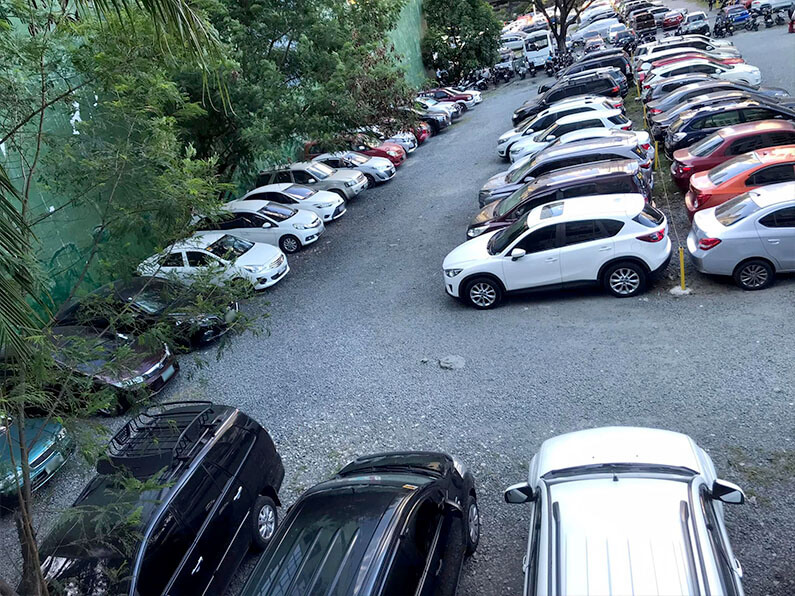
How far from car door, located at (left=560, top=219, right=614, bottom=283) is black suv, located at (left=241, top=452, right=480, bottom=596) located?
5.63m

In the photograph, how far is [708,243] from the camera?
9930 mm

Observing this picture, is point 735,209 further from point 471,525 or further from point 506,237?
point 471,525

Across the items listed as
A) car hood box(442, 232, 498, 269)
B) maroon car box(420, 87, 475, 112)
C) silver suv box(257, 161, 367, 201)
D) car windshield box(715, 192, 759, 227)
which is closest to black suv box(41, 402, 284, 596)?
car hood box(442, 232, 498, 269)

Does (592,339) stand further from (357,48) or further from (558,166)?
(357,48)

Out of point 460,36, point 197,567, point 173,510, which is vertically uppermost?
point 173,510

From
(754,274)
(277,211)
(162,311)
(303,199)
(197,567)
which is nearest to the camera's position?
(197,567)

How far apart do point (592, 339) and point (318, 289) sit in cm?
620

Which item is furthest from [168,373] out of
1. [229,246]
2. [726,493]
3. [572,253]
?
[726,493]

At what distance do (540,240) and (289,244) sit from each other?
739cm

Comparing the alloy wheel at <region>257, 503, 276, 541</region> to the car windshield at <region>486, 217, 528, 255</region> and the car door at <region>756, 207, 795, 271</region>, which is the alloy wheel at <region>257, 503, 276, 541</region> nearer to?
the car windshield at <region>486, 217, 528, 255</region>

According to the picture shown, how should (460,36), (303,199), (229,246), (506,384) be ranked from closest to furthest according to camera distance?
(506,384) < (229,246) < (303,199) < (460,36)

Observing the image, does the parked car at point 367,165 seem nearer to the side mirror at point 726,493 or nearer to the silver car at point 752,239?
the silver car at point 752,239

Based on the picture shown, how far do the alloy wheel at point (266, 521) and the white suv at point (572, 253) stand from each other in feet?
18.5

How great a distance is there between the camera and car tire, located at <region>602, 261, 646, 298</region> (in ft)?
34.3
